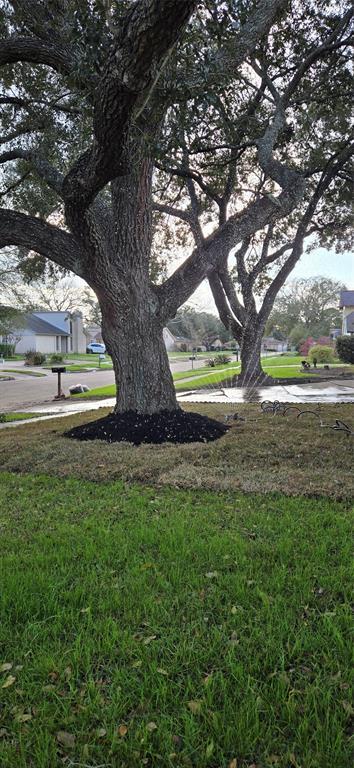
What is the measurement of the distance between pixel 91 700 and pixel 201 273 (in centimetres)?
627

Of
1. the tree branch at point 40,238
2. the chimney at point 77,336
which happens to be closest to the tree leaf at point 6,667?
the tree branch at point 40,238

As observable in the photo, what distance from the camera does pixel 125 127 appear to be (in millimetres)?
3779

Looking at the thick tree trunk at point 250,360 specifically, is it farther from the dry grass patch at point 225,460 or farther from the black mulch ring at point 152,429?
the black mulch ring at point 152,429

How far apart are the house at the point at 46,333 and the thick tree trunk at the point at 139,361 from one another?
39790 mm

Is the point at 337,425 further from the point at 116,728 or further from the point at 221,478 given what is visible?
the point at 116,728

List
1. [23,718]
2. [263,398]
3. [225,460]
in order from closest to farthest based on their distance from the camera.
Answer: [23,718]
[225,460]
[263,398]

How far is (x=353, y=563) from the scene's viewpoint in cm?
259

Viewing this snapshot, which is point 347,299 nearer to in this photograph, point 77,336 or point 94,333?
point 77,336

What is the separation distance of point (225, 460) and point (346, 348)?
1900 centimetres

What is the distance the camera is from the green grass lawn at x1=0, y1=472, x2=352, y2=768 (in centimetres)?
149

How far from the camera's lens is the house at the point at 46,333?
155 ft

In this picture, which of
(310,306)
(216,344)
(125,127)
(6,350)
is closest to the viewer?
(125,127)

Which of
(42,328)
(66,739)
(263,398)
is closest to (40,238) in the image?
(66,739)

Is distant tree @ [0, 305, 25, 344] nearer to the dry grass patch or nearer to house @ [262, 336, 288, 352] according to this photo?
the dry grass patch
